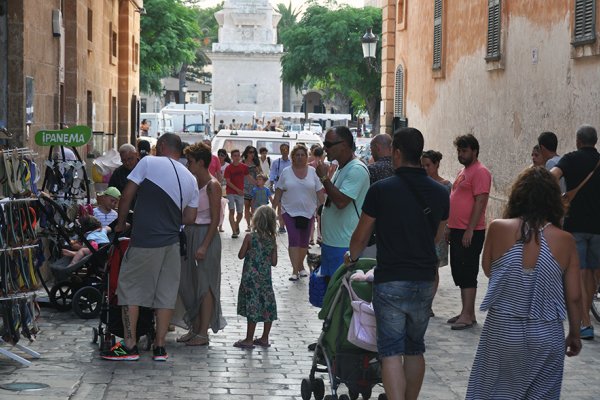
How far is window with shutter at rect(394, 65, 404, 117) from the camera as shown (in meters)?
31.0

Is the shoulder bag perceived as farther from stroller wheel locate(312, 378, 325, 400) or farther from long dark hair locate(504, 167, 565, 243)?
long dark hair locate(504, 167, 565, 243)

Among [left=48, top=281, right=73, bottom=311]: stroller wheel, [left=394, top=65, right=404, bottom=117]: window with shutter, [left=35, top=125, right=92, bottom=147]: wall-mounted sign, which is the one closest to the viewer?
[left=48, top=281, right=73, bottom=311]: stroller wheel

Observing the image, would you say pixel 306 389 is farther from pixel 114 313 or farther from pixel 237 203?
pixel 237 203

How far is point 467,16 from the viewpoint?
914 inches

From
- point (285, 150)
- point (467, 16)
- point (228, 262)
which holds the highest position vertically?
point (467, 16)

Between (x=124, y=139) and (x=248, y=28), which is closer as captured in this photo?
(x=124, y=139)

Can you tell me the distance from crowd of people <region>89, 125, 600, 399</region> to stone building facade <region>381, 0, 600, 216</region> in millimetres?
3984

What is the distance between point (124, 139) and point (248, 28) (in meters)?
44.8

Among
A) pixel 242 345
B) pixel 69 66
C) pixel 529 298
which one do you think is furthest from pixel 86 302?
pixel 69 66

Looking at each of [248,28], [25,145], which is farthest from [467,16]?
[248,28]

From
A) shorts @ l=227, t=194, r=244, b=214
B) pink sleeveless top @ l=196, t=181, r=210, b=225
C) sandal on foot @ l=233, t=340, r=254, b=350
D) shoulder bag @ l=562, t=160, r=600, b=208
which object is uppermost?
shoulder bag @ l=562, t=160, r=600, b=208

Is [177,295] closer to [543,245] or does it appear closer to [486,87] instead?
[543,245]

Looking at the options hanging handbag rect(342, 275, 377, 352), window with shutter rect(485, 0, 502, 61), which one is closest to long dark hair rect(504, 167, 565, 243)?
hanging handbag rect(342, 275, 377, 352)

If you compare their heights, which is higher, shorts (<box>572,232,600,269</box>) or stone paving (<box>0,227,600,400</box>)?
shorts (<box>572,232,600,269</box>)
